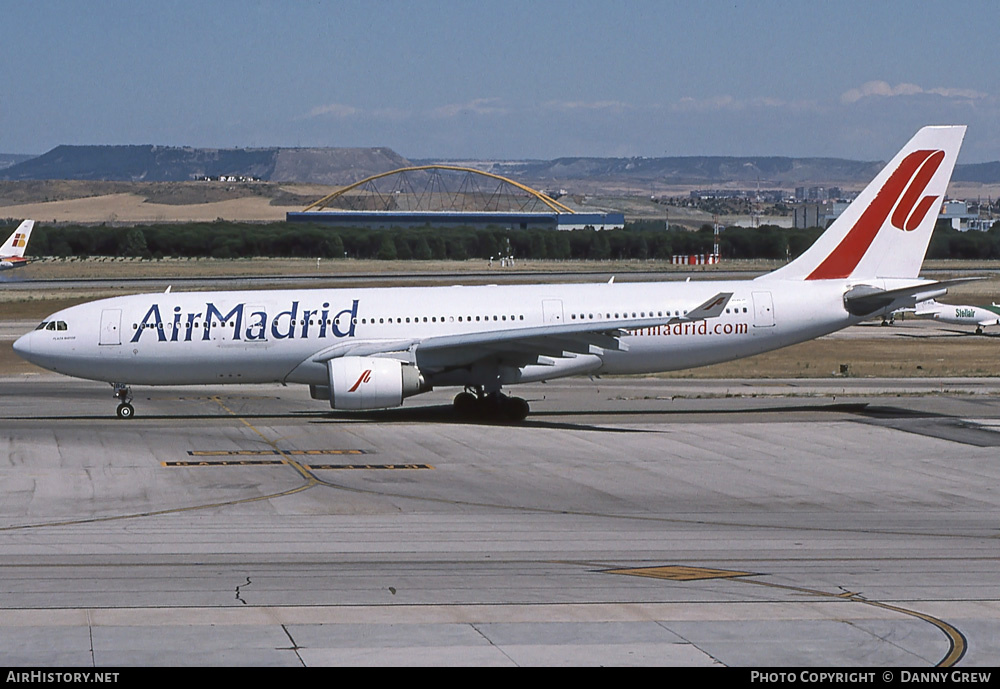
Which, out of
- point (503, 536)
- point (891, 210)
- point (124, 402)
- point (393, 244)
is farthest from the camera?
point (393, 244)

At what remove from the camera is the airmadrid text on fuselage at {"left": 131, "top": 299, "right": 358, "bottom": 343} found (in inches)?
1443

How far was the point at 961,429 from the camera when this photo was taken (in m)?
34.8

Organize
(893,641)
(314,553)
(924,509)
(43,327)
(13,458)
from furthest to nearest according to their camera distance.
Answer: (43,327) < (13,458) < (924,509) < (314,553) < (893,641)

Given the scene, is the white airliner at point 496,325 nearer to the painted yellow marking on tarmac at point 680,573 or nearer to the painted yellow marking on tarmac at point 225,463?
the painted yellow marking on tarmac at point 225,463

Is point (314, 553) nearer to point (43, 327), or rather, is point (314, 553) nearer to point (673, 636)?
point (673, 636)

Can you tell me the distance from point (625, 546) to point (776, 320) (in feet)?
63.6

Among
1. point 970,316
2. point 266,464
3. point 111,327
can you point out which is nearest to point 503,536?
point 266,464

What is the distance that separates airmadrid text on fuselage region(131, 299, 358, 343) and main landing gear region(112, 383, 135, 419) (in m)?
2.16

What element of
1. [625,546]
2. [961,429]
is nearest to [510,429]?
[961,429]

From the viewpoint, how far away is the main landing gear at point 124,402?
37.7 m

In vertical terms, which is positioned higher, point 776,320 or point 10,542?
point 776,320

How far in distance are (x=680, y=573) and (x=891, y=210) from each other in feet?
80.4

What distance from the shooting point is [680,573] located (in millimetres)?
18156

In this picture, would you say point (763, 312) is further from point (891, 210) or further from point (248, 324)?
point (248, 324)
